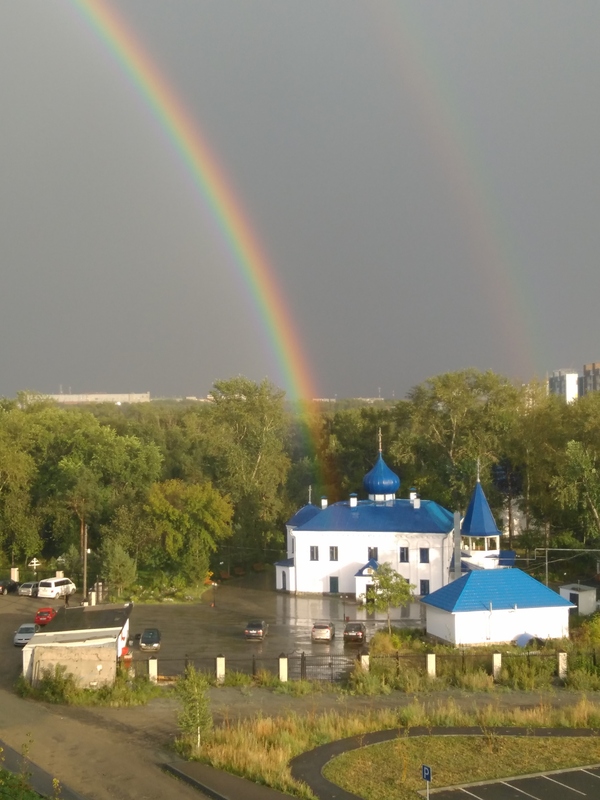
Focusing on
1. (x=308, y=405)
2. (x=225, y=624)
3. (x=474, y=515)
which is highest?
(x=308, y=405)

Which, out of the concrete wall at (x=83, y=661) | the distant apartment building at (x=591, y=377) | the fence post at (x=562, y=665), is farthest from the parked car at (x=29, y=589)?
the distant apartment building at (x=591, y=377)

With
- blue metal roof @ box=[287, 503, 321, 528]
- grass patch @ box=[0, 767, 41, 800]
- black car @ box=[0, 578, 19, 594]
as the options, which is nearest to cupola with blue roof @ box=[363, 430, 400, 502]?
blue metal roof @ box=[287, 503, 321, 528]

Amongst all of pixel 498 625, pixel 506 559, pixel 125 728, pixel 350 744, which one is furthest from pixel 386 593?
pixel 125 728

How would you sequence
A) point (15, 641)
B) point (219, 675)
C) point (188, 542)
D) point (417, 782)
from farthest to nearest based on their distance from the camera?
point (188, 542)
point (15, 641)
point (219, 675)
point (417, 782)

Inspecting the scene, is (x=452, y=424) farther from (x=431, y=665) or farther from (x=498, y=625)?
(x=431, y=665)

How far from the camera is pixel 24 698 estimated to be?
21.0 metres

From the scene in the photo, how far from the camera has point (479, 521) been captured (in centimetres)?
3569

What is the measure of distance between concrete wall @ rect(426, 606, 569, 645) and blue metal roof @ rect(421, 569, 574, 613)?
0.19 meters

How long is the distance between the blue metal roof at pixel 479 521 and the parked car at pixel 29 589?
18762 millimetres

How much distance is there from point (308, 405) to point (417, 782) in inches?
2632

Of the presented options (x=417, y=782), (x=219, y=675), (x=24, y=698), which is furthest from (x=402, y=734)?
(x=24, y=698)

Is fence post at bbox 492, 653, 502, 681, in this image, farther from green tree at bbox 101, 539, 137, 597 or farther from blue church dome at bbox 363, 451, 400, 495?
blue church dome at bbox 363, 451, 400, 495

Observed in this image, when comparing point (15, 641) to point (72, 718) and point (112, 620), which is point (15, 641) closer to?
point (112, 620)

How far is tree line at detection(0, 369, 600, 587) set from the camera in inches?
1565
